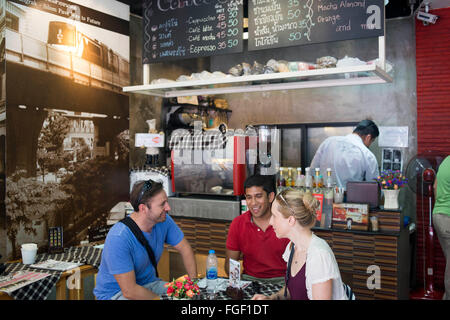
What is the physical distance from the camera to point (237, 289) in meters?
2.51

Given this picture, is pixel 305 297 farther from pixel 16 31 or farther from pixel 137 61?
pixel 137 61

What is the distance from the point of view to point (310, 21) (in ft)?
11.8

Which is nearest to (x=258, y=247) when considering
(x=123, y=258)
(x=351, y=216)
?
(x=123, y=258)

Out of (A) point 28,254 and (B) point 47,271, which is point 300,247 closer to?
(B) point 47,271

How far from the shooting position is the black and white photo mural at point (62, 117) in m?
3.61

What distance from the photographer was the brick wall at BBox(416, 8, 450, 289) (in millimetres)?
5406

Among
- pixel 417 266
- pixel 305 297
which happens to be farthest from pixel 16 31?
pixel 417 266

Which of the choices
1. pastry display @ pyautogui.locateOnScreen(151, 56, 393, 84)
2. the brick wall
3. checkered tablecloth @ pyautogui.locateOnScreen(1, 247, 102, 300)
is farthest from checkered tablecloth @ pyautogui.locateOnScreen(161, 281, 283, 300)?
the brick wall

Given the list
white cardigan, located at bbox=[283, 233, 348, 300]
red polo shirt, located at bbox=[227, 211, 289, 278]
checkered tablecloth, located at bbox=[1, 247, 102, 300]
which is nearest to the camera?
white cardigan, located at bbox=[283, 233, 348, 300]

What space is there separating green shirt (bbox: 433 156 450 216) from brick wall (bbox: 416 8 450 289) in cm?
104

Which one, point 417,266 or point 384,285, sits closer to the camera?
point 384,285

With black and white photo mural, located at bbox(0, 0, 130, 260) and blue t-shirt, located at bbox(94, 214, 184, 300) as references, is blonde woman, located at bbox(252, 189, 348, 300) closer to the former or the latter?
blue t-shirt, located at bbox(94, 214, 184, 300)

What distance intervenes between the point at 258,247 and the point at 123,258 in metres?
1.04
